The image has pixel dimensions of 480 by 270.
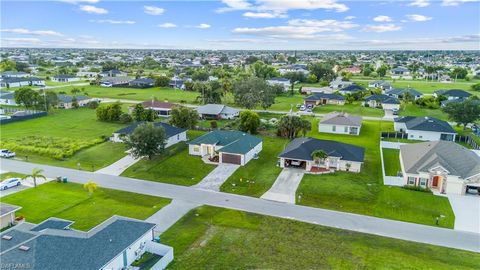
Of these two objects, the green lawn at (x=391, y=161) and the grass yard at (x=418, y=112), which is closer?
the green lawn at (x=391, y=161)

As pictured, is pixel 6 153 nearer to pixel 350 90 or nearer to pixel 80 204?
pixel 80 204

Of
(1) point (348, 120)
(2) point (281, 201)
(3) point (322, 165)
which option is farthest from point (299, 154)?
(1) point (348, 120)

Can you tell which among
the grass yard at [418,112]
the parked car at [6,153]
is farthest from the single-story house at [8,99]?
the grass yard at [418,112]

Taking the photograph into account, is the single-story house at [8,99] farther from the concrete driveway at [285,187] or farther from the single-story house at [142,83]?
the concrete driveway at [285,187]

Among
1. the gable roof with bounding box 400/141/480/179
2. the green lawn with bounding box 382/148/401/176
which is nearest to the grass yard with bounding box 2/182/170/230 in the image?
the green lawn with bounding box 382/148/401/176

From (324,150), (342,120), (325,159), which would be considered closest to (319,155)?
(325,159)

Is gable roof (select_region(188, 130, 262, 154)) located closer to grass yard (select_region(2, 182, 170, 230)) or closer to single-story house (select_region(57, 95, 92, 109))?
grass yard (select_region(2, 182, 170, 230))
